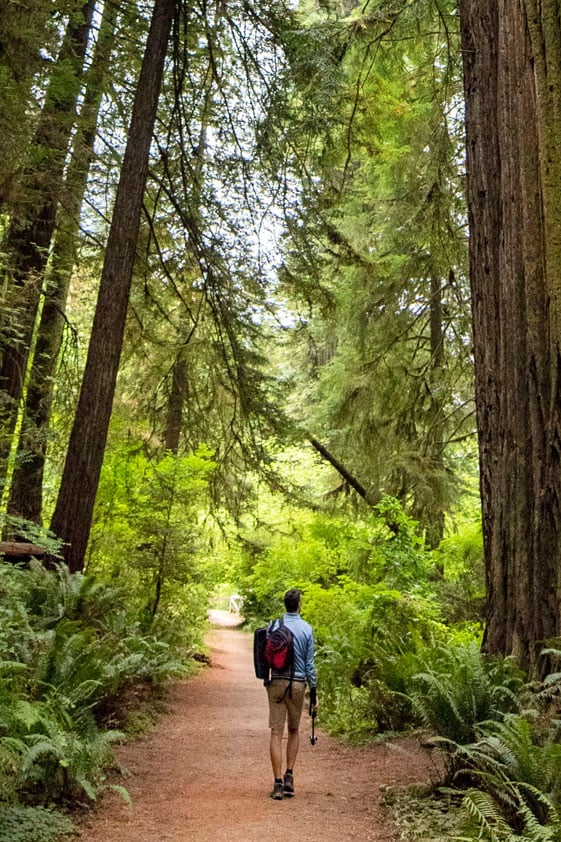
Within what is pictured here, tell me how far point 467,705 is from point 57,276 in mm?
8597

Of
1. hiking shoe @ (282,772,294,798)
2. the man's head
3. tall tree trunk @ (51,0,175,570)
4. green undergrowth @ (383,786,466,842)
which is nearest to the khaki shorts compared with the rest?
hiking shoe @ (282,772,294,798)

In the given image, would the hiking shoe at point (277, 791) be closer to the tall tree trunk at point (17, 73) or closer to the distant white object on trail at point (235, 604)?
the tall tree trunk at point (17, 73)

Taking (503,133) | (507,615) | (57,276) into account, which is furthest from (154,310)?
(507,615)

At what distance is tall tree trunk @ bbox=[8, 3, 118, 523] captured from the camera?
9633 millimetres

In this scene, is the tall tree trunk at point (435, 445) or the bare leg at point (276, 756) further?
the tall tree trunk at point (435, 445)

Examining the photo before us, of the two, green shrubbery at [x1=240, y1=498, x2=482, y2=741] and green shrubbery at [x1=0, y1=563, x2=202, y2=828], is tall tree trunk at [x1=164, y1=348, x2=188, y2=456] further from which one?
green shrubbery at [x1=0, y1=563, x2=202, y2=828]

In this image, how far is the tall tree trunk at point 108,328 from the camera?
8469mm

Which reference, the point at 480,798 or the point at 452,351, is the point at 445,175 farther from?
the point at 480,798

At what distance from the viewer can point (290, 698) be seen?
554 cm

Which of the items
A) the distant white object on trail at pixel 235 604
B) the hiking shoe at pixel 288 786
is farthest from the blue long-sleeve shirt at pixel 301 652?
the distant white object on trail at pixel 235 604

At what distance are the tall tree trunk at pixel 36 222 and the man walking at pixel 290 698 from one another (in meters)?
2.89

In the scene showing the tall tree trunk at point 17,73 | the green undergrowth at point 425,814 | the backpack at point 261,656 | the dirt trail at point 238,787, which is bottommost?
the dirt trail at point 238,787

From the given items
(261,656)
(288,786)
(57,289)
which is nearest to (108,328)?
(57,289)

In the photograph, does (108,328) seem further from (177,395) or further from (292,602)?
(292,602)
